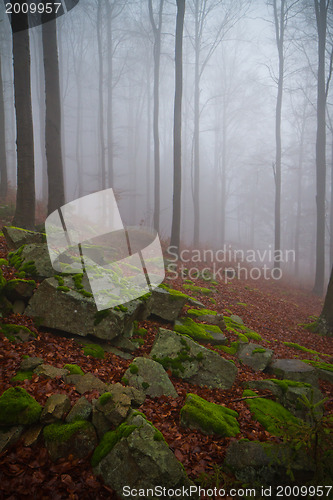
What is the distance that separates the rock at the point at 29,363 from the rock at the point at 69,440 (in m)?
Result: 1.15

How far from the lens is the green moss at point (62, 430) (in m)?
2.93

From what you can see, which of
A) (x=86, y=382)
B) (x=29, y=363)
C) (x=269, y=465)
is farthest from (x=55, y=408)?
(x=269, y=465)

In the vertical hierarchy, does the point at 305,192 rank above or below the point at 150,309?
above

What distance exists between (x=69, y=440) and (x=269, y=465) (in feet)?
7.84

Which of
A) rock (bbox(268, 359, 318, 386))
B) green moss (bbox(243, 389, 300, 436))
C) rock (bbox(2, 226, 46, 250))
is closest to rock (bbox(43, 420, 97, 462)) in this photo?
green moss (bbox(243, 389, 300, 436))

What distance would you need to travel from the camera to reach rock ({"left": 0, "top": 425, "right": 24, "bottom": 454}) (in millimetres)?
2760

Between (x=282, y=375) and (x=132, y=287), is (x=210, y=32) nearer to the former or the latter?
(x=132, y=287)

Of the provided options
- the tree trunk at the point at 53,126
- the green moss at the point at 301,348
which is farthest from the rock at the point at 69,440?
the tree trunk at the point at 53,126

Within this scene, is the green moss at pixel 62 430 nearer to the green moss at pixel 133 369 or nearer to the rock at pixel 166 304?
the green moss at pixel 133 369

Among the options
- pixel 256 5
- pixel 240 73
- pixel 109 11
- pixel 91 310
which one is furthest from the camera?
pixel 240 73

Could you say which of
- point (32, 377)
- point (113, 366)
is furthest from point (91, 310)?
point (32, 377)

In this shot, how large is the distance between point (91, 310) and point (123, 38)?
2529 cm

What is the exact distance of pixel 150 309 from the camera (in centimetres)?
662

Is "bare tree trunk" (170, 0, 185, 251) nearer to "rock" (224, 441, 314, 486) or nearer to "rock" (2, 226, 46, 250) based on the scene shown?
"rock" (2, 226, 46, 250)
